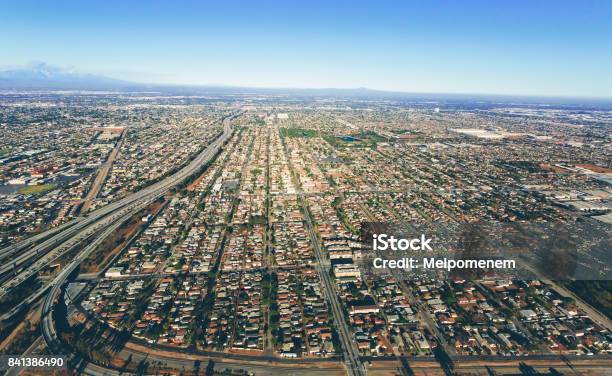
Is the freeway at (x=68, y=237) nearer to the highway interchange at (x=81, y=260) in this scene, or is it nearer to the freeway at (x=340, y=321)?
the highway interchange at (x=81, y=260)

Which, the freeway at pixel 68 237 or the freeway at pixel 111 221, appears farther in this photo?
the freeway at pixel 68 237

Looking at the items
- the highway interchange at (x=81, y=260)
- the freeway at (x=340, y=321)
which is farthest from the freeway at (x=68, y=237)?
the freeway at (x=340, y=321)

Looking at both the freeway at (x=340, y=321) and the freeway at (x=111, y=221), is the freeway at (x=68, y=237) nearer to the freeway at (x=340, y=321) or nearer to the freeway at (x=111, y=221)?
the freeway at (x=111, y=221)

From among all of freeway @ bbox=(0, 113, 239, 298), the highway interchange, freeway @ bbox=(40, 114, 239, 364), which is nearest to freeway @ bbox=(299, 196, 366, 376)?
the highway interchange

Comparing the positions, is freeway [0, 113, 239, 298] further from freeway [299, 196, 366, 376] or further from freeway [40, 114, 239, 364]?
freeway [299, 196, 366, 376]

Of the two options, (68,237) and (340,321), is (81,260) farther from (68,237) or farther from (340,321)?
(340,321)

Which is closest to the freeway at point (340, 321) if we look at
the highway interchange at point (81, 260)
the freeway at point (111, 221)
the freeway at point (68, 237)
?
the highway interchange at point (81, 260)

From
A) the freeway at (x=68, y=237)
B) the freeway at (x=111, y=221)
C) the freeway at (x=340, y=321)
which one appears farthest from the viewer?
the freeway at (x=68, y=237)

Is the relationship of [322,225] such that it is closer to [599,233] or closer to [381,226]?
[381,226]

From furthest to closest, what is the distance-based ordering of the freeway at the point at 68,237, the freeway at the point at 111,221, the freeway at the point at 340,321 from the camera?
the freeway at the point at 68,237 < the freeway at the point at 111,221 < the freeway at the point at 340,321
